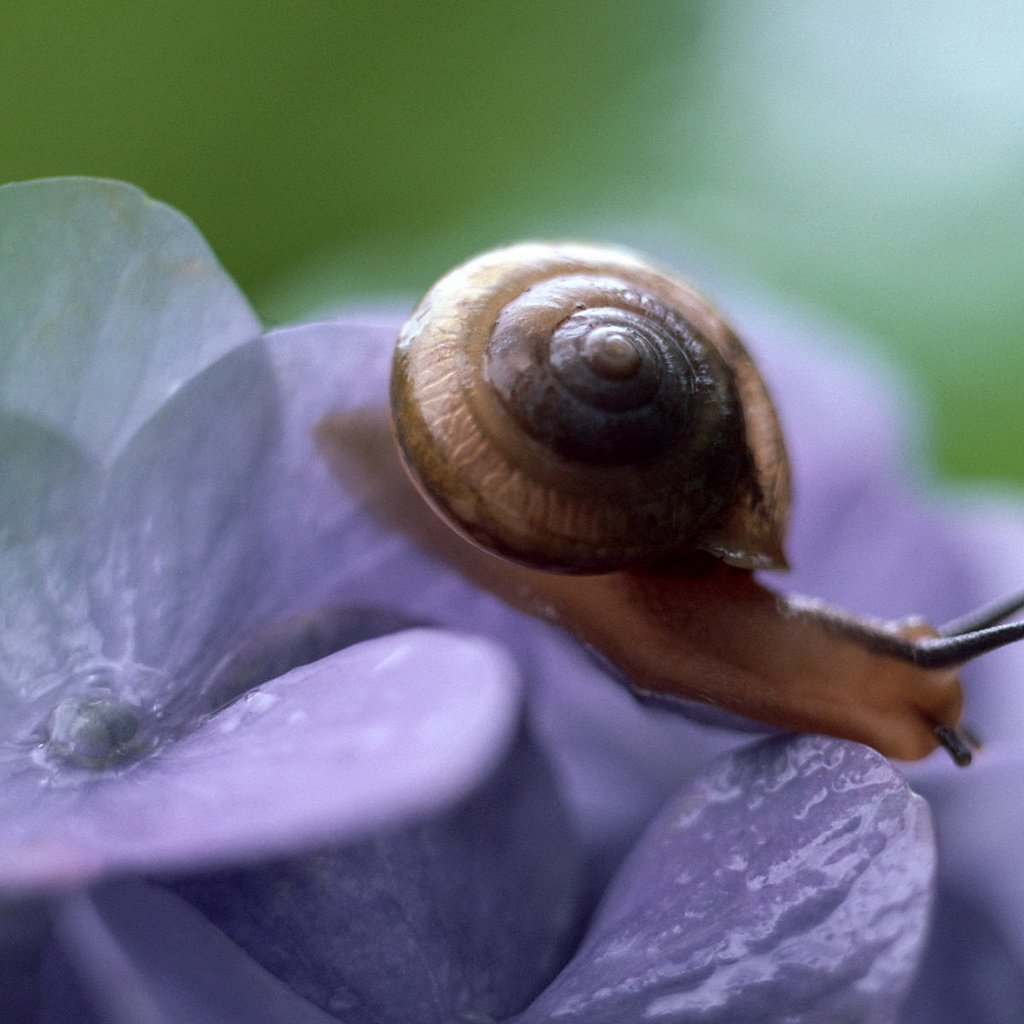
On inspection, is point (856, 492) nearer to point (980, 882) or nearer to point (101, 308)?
point (980, 882)

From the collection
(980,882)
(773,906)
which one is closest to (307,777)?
(773,906)

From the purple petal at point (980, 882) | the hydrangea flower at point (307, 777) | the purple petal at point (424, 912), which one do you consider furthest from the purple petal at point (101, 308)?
the purple petal at point (980, 882)

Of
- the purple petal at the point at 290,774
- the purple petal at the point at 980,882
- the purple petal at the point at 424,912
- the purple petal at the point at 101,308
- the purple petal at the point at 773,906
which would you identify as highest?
the purple petal at the point at 101,308

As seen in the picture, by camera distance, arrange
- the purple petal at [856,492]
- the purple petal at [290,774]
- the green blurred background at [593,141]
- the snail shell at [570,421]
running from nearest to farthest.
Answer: the purple petal at [290,774], the snail shell at [570,421], the purple petal at [856,492], the green blurred background at [593,141]

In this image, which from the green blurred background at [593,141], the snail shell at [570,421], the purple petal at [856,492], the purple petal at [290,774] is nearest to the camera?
the purple petal at [290,774]

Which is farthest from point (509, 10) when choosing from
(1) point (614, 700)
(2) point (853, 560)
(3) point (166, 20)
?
(1) point (614, 700)

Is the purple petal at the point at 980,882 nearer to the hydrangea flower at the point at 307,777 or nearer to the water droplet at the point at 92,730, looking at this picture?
the hydrangea flower at the point at 307,777

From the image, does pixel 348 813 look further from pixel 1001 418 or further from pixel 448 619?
pixel 1001 418

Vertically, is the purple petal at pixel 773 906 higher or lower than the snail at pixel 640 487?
lower
